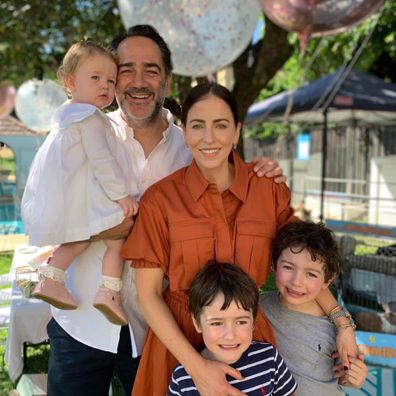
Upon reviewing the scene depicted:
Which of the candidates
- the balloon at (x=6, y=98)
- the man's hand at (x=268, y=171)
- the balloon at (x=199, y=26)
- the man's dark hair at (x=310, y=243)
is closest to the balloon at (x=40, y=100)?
the balloon at (x=6, y=98)

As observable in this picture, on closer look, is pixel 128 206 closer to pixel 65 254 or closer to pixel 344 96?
pixel 65 254

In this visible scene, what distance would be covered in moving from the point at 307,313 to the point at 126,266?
0.69 m

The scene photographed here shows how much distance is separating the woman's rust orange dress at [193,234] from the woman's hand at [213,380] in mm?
172

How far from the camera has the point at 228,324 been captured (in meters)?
1.60

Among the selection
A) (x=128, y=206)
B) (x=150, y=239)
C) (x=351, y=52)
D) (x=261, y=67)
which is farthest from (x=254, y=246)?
(x=351, y=52)

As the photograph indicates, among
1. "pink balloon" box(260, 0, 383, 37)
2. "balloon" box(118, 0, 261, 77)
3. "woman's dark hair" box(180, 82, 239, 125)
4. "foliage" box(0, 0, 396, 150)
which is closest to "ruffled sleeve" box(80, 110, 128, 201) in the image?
"woman's dark hair" box(180, 82, 239, 125)

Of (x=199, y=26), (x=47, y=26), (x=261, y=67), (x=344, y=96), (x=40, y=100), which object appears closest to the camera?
(x=199, y=26)

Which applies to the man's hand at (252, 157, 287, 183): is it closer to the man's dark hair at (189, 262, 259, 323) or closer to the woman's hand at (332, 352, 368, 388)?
the man's dark hair at (189, 262, 259, 323)

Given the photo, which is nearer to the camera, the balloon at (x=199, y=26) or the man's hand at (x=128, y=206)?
the man's hand at (x=128, y=206)

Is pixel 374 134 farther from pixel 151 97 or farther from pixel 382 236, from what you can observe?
pixel 151 97

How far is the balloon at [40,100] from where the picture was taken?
7828 millimetres

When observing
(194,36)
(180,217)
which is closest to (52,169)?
(180,217)

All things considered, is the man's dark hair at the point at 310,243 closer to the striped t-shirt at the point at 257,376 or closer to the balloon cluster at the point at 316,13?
the striped t-shirt at the point at 257,376

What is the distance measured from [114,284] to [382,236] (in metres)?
6.04
